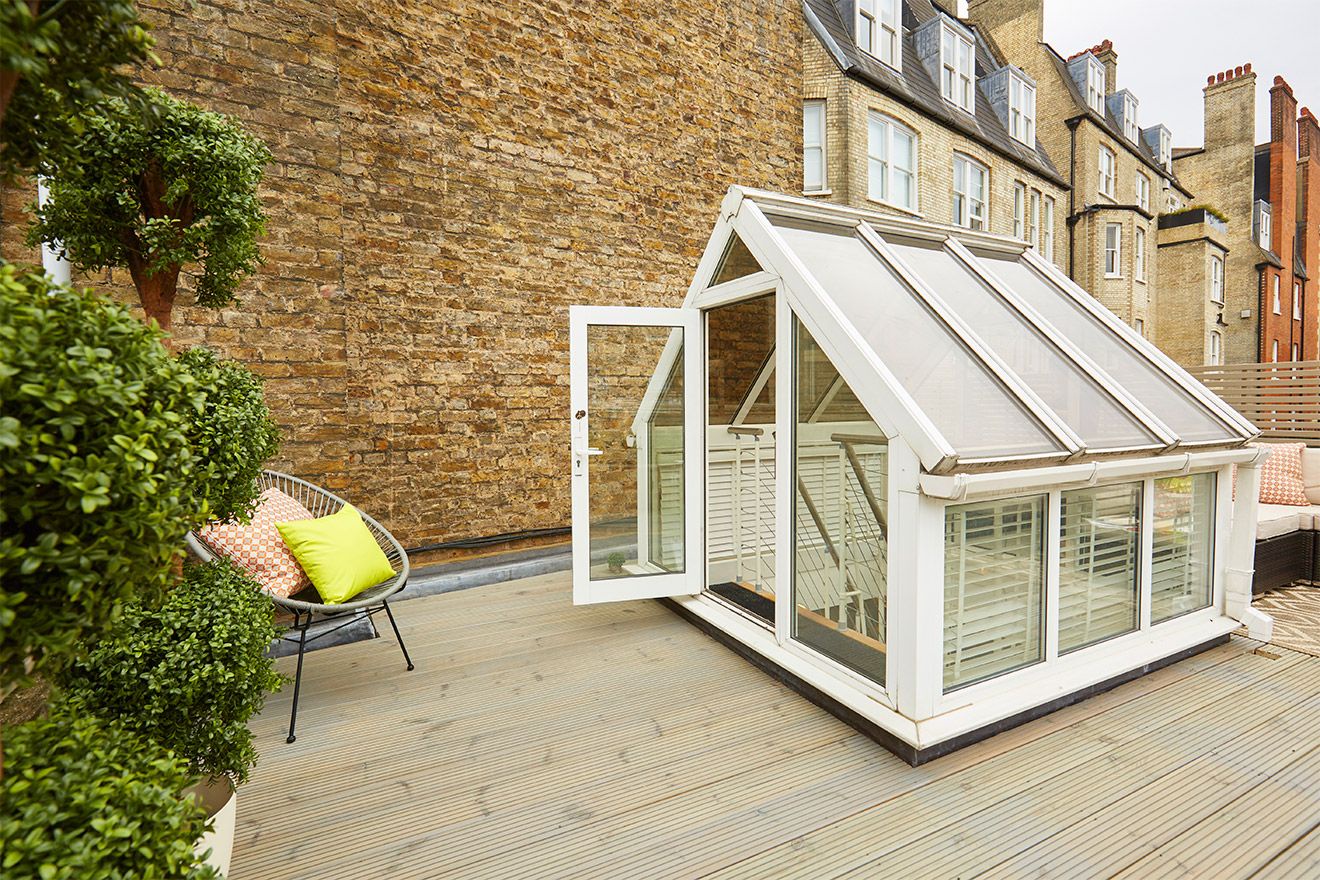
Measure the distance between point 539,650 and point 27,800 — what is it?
2532 mm

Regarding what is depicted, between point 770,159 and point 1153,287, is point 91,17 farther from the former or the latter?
point 1153,287

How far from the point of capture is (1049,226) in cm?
1243

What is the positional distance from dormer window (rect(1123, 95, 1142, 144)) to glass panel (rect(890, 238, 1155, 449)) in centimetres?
1693

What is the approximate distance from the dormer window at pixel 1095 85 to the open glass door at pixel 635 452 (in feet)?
52.0

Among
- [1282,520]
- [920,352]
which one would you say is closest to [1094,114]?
[1282,520]

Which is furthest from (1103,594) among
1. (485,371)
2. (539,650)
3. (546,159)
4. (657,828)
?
(546,159)

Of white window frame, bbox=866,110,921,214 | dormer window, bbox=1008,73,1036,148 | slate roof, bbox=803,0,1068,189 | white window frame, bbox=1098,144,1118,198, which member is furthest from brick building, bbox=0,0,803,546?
white window frame, bbox=1098,144,1118,198

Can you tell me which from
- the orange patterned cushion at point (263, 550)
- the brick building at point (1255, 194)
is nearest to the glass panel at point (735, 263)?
the orange patterned cushion at point (263, 550)

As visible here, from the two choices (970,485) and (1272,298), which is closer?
(970,485)

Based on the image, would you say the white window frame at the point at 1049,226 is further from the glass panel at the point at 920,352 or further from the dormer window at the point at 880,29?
the glass panel at the point at 920,352

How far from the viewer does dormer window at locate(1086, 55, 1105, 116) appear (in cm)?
1412

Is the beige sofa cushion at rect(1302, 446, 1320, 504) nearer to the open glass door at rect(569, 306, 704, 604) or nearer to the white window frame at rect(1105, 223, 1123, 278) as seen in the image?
the open glass door at rect(569, 306, 704, 604)

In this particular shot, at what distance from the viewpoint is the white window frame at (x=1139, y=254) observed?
563 inches

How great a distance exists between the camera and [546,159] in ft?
17.2
